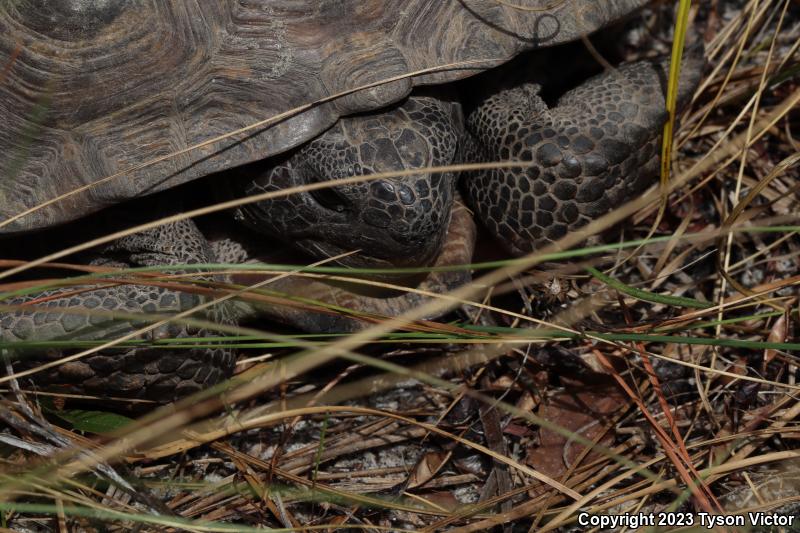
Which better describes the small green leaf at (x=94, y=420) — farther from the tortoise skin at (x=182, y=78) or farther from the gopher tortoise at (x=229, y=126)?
the tortoise skin at (x=182, y=78)

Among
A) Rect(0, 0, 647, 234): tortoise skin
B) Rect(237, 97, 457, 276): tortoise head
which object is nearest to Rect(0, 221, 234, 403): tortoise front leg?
Rect(0, 0, 647, 234): tortoise skin

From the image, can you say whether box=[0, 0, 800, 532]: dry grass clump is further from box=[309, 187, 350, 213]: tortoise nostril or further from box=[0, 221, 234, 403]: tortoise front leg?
box=[309, 187, 350, 213]: tortoise nostril

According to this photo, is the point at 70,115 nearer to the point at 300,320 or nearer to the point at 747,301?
the point at 300,320

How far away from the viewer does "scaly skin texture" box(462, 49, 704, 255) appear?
2643mm

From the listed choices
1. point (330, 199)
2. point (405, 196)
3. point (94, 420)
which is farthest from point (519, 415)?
point (94, 420)

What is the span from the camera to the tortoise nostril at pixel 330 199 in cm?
246

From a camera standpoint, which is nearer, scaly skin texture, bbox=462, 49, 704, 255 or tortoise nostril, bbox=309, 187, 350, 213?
tortoise nostril, bbox=309, 187, 350, 213

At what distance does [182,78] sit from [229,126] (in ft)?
0.66

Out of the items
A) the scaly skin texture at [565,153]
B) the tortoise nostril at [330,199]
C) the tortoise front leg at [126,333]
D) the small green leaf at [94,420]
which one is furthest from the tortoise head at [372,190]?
the small green leaf at [94,420]

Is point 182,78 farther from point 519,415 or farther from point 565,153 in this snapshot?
point 519,415

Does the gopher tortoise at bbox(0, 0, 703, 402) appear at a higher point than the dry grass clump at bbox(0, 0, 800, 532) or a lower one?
higher

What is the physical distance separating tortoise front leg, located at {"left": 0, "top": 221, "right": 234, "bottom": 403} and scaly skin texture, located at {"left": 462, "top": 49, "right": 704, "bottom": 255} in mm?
1048

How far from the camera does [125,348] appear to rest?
2.38 metres

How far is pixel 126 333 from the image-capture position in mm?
2375
